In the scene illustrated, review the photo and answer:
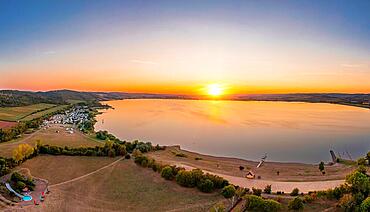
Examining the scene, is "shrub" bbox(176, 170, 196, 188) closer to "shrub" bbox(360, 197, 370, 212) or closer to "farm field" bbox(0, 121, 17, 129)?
"shrub" bbox(360, 197, 370, 212)

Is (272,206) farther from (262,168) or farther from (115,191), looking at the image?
(262,168)

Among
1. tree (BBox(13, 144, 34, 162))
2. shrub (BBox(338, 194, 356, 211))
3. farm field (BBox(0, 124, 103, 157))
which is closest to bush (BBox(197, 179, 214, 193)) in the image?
shrub (BBox(338, 194, 356, 211))

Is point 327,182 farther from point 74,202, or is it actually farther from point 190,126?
point 190,126

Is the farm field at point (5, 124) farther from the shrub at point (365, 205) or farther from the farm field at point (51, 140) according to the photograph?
the shrub at point (365, 205)

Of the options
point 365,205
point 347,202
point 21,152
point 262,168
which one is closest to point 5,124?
point 21,152

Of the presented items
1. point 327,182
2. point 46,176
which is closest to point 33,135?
point 46,176

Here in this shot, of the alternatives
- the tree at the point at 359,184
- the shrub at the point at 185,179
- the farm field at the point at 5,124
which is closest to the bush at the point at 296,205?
the tree at the point at 359,184
